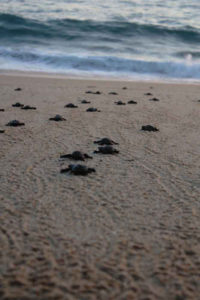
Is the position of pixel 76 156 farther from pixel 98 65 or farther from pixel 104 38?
pixel 104 38

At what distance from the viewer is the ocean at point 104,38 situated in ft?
49.1

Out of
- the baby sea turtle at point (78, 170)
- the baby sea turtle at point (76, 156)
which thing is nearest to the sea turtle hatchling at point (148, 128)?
the baby sea turtle at point (76, 156)

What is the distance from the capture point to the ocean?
1498 cm

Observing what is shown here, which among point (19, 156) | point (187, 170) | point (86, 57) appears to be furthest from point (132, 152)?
point (86, 57)

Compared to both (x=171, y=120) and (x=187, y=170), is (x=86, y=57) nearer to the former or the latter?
(x=171, y=120)

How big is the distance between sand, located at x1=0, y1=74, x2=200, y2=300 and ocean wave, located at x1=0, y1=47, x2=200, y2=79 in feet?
33.0

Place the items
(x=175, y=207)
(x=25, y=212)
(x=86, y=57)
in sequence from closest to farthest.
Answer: (x=25, y=212) < (x=175, y=207) < (x=86, y=57)

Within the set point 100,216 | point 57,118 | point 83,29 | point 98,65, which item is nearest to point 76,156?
point 100,216

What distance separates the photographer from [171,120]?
18.1 feet

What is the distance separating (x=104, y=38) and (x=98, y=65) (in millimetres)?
5594

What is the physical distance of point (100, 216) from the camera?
7.86 ft

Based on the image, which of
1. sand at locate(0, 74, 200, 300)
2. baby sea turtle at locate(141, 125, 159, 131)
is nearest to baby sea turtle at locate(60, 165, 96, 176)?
sand at locate(0, 74, 200, 300)

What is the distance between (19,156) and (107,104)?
125 inches

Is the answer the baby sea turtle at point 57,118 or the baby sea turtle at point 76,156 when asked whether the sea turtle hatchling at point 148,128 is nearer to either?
the baby sea turtle at point 57,118
